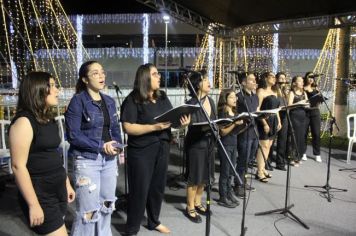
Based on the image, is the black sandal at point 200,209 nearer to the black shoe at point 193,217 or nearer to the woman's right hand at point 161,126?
the black shoe at point 193,217

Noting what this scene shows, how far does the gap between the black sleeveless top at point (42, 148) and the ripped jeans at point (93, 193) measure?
492 mm

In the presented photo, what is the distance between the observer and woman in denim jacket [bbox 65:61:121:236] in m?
2.76

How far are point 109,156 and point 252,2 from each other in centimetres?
575

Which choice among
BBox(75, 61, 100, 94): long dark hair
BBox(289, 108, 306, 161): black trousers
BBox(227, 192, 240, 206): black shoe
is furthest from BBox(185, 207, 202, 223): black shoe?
BBox(289, 108, 306, 161): black trousers

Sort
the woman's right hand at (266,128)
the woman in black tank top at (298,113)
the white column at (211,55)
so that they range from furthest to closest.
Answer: the white column at (211,55) < the woman in black tank top at (298,113) < the woman's right hand at (266,128)

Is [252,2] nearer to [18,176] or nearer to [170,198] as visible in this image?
[170,198]

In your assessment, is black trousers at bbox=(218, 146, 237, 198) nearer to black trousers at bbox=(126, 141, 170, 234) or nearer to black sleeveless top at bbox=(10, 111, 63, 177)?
black trousers at bbox=(126, 141, 170, 234)

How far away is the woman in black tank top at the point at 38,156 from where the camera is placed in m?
2.09

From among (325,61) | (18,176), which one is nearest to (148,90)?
(18,176)

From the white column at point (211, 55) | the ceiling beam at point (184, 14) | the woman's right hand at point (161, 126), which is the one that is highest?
the ceiling beam at point (184, 14)

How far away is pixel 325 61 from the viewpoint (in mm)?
10273

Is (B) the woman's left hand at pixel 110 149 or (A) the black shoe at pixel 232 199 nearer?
(B) the woman's left hand at pixel 110 149

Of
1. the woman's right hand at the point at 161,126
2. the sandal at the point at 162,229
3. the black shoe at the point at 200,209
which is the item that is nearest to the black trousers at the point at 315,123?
the black shoe at the point at 200,209

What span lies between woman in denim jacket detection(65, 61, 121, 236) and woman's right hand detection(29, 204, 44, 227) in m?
0.62
